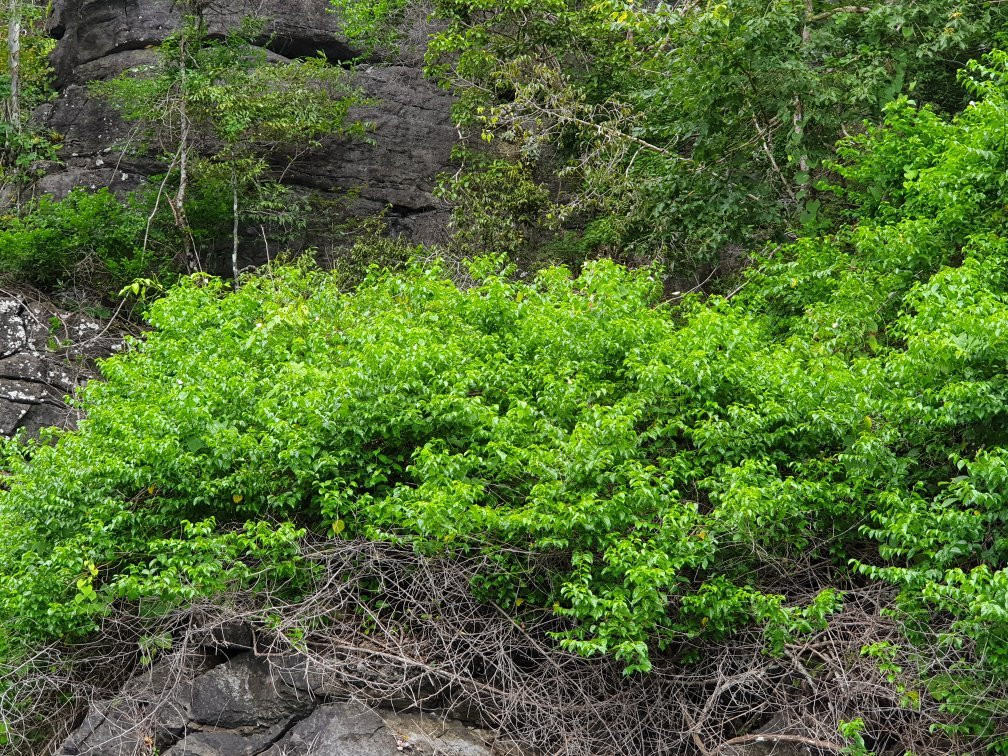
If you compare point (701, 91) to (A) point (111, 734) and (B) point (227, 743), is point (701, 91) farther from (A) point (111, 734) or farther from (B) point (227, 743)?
(A) point (111, 734)

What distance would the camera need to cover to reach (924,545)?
7.66 meters

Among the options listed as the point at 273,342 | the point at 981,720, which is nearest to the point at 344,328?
the point at 273,342

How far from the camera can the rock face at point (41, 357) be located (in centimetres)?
1577

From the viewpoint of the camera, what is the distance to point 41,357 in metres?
16.6

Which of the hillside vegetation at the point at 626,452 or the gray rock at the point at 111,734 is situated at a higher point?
the hillside vegetation at the point at 626,452

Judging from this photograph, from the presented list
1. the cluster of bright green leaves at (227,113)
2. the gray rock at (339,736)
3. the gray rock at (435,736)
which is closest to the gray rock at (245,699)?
the gray rock at (339,736)

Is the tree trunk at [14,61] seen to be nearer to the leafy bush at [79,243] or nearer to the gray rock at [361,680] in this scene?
the leafy bush at [79,243]

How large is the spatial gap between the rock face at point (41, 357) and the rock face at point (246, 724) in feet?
24.4

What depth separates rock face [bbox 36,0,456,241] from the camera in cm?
1986

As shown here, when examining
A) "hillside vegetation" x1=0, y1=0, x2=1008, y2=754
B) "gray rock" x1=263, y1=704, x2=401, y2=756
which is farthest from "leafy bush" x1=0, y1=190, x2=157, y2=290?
"gray rock" x1=263, y1=704, x2=401, y2=756

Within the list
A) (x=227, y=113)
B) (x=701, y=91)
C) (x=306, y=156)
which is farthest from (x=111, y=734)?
(x=306, y=156)

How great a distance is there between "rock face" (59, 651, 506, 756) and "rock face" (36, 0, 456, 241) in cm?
1223

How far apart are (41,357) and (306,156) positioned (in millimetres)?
6322

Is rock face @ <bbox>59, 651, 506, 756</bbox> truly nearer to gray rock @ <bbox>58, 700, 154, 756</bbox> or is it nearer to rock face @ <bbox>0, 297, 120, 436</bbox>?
gray rock @ <bbox>58, 700, 154, 756</bbox>
